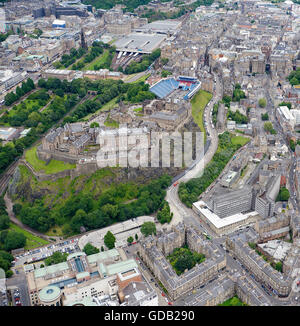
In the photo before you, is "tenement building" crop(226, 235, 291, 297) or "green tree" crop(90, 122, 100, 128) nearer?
"tenement building" crop(226, 235, 291, 297)

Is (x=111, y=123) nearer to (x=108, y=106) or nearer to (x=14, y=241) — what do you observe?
(x=108, y=106)

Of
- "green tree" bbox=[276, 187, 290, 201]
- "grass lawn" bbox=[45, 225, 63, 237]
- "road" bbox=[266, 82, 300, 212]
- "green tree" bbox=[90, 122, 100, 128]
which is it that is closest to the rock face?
"grass lawn" bbox=[45, 225, 63, 237]

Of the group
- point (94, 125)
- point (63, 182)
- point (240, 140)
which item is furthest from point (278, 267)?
point (94, 125)

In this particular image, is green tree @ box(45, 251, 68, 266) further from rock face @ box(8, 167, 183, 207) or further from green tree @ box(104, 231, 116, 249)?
rock face @ box(8, 167, 183, 207)

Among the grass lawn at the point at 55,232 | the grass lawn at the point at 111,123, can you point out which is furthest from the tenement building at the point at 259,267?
the grass lawn at the point at 111,123

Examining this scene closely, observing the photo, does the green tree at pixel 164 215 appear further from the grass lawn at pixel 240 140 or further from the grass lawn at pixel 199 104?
the grass lawn at pixel 199 104
